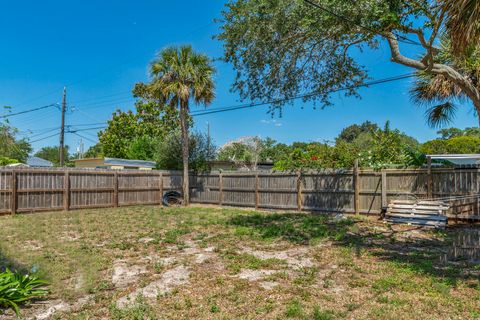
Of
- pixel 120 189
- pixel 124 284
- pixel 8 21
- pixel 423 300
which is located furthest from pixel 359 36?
pixel 8 21

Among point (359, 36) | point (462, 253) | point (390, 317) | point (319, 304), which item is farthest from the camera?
point (359, 36)

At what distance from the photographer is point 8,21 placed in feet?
62.0

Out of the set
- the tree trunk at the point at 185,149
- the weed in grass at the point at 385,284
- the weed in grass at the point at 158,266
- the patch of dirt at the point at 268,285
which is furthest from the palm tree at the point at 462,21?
the tree trunk at the point at 185,149

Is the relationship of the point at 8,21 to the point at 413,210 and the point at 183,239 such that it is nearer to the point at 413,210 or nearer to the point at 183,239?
the point at 183,239

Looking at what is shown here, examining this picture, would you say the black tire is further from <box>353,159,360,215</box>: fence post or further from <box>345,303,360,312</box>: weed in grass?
<box>345,303,360,312</box>: weed in grass

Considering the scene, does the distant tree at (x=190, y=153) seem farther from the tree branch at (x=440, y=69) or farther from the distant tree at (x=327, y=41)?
the tree branch at (x=440, y=69)

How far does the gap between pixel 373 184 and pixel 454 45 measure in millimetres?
6763

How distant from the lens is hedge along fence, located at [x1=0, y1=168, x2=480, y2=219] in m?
9.90

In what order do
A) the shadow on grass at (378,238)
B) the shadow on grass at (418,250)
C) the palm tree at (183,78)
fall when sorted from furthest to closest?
the palm tree at (183,78) < the shadow on grass at (378,238) < the shadow on grass at (418,250)

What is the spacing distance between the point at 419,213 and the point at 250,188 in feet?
22.3

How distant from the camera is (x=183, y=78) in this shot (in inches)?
600

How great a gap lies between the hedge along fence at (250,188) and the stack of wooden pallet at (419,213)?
46cm

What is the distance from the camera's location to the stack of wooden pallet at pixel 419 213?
29.6 ft

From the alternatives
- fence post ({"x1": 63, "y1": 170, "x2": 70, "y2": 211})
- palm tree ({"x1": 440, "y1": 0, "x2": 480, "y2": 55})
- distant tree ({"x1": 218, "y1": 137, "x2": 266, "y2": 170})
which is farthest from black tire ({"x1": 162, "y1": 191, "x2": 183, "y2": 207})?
palm tree ({"x1": 440, "y1": 0, "x2": 480, "y2": 55})
